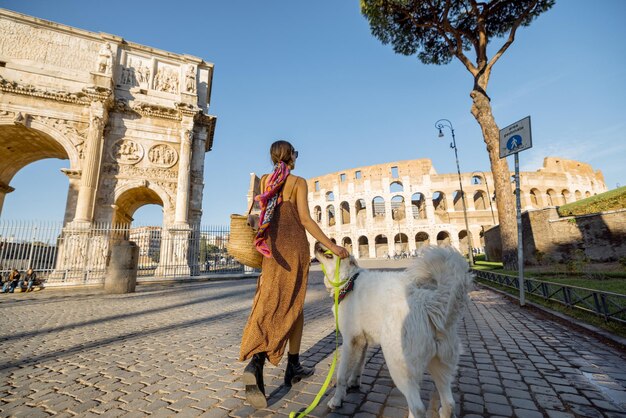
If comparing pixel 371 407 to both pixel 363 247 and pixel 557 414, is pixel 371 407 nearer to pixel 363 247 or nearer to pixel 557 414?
pixel 557 414

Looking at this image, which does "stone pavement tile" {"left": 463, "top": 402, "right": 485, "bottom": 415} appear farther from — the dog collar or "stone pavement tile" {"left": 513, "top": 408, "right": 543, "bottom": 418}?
the dog collar

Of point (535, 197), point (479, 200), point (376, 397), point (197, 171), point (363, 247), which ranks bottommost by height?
point (376, 397)

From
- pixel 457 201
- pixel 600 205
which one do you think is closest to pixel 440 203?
pixel 457 201

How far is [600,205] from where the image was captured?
1301cm

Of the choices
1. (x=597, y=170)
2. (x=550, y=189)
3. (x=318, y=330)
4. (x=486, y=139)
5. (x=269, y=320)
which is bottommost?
(x=318, y=330)

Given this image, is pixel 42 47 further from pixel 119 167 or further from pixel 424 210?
pixel 424 210

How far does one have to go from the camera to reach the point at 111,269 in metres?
9.08

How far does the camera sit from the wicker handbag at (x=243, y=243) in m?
2.22

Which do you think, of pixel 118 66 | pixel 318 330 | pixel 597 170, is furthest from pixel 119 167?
pixel 597 170

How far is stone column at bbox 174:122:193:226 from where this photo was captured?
49.3 feet

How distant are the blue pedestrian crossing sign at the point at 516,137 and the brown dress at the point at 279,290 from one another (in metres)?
5.92

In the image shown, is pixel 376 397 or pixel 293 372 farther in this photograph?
pixel 293 372

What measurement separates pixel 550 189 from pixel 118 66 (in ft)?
177

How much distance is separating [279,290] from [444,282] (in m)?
1.21
